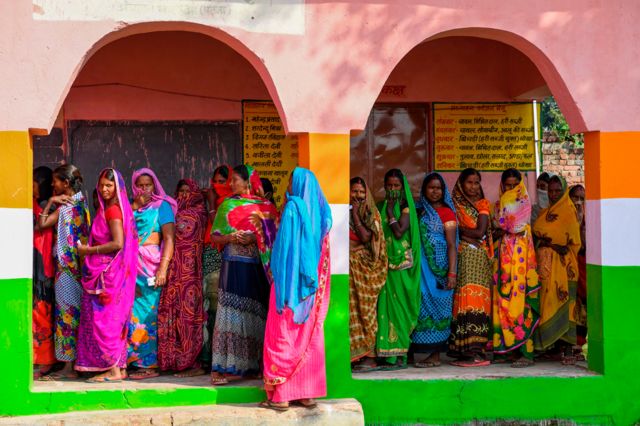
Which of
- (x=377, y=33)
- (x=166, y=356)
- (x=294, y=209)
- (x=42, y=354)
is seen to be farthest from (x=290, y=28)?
(x=42, y=354)

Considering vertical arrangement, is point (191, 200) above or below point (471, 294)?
above

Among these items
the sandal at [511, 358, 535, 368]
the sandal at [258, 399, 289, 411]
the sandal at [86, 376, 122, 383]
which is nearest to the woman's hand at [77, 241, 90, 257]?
the sandal at [86, 376, 122, 383]

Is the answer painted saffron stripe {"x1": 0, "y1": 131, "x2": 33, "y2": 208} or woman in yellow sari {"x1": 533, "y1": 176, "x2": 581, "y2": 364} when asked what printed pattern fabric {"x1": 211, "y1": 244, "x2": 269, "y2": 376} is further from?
woman in yellow sari {"x1": 533, "y1": 176, "x2": 581, "y2": 364}

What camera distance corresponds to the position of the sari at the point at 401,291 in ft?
22.0

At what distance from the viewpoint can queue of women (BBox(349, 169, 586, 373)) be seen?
21.9ft

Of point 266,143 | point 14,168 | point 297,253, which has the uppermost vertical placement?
point 266,143

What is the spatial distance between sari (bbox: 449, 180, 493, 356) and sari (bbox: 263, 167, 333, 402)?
Answer: 1.45 metres

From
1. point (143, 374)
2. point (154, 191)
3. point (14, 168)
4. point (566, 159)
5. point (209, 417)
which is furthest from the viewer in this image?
point (566, 159)

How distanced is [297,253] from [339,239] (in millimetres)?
668

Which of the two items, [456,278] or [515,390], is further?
[456,278]

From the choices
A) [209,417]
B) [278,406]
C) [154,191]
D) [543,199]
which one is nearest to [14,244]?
[154,191]

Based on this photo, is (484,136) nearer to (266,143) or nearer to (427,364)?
(266,143)

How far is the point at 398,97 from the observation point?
8.40 meters

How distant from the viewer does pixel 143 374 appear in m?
6.32
